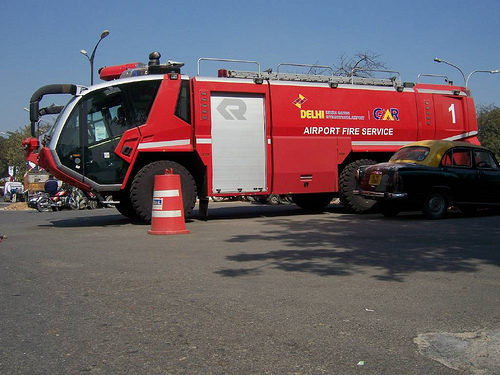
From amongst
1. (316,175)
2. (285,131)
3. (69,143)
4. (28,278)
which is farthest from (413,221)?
(28,278)

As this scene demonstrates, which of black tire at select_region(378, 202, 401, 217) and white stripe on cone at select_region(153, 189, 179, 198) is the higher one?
white stripe on cone at select_region(153, 189, 179, 198)

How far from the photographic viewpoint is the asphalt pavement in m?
3.38

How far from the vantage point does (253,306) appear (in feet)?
15.1

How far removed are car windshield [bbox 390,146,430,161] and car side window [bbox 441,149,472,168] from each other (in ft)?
1.43

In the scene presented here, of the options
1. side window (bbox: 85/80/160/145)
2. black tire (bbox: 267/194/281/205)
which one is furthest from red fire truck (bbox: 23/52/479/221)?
black tire (bbox: 267/194/281/205)

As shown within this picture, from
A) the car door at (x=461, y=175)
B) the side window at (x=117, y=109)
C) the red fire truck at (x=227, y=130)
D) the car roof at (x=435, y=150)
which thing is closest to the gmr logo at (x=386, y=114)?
the red fire truck at (x=227, y=130)

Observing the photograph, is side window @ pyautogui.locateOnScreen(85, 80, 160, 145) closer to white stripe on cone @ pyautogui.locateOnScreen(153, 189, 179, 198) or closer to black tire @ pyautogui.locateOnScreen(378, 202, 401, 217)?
white stripe on cone @ pyautogui.locateOnScreen(153, 189, 179, 198)

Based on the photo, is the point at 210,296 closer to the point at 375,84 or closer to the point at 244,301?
the point at 244,301

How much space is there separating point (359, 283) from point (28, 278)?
11.5 ft

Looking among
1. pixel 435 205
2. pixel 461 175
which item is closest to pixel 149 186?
pixel 435 205

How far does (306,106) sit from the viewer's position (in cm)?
1267

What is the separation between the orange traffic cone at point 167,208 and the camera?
30.8ft

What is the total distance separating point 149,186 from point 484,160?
7.57 meters

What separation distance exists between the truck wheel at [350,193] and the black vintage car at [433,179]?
2.01ft
